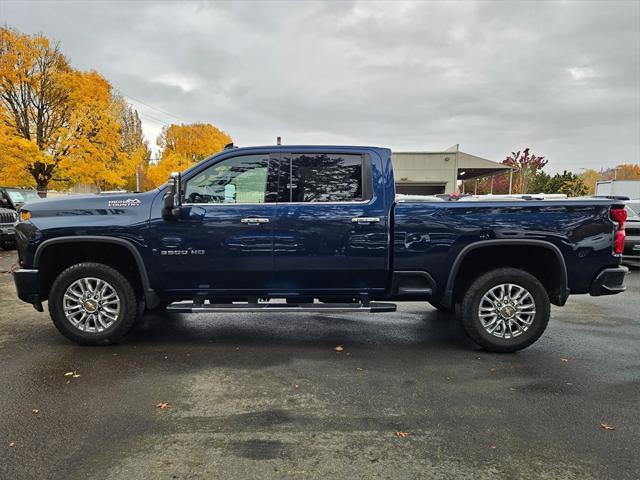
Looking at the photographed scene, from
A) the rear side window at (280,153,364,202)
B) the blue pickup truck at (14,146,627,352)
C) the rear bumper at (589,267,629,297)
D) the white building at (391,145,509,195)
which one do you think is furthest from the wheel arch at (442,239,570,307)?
the white building at (391,145,509,195)

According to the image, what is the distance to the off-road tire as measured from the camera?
15.2 feet

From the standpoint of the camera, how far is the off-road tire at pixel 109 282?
4637 millimetres

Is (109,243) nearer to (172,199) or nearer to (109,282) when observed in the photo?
(109,282)

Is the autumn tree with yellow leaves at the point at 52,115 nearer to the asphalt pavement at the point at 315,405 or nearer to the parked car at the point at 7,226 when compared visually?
the parked car at the point at 7,226

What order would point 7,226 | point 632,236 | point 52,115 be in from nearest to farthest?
point 632,236
point 7,226
point 52,115

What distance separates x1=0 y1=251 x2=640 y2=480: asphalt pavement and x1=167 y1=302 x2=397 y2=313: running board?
476mm

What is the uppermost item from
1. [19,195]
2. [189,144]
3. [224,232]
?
[189,144]

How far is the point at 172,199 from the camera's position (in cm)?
439

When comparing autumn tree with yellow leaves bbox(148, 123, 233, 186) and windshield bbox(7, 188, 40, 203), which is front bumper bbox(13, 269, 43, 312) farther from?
autumn tree with yellow leaves bbox(148, 123, 233, 186)

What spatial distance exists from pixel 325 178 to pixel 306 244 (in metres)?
0.77

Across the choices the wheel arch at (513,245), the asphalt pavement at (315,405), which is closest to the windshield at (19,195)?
the asphalt pavement at (315,405)

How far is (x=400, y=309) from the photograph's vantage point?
6695 mm

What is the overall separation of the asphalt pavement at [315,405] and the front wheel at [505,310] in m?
0.23

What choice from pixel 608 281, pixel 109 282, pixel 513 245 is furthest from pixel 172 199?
pixel 608 281
